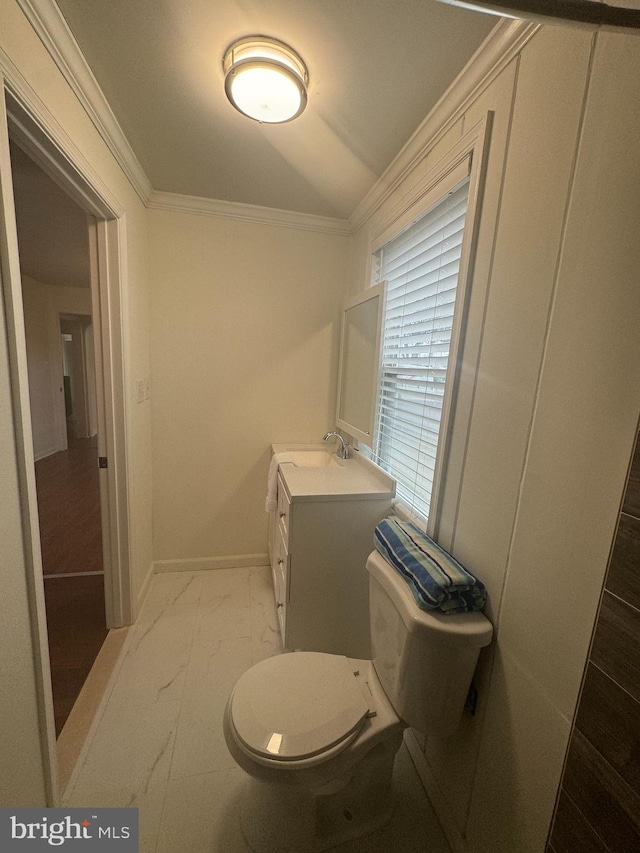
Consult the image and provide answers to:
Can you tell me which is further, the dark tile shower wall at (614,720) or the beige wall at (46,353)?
the beige wall at (46,353)

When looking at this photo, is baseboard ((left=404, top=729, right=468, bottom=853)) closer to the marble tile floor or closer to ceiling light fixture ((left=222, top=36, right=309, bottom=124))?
the marble tile floor

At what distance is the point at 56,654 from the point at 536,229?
2560mm

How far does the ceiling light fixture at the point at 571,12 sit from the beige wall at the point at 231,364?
1.91 metres

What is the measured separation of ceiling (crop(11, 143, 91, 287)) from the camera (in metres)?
1.86

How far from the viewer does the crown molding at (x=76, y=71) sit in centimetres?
91

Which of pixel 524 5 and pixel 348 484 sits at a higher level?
pixel 524 5

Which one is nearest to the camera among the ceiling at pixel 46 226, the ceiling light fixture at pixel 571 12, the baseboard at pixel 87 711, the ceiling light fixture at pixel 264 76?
the ceiling light fixture at pixel 571 12

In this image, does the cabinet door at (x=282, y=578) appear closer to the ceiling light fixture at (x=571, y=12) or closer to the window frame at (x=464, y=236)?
the window frame at (x=464, y=236)

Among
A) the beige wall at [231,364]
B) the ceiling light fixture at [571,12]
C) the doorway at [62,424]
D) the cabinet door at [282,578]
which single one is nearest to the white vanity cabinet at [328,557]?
the cabinet door at [282,578]

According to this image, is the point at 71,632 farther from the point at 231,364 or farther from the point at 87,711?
the point at 231,364

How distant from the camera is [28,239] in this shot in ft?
9.55

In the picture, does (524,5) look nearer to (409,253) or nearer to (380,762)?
(409,253)

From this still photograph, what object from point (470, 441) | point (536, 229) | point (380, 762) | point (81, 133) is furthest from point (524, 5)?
point (380, 762)

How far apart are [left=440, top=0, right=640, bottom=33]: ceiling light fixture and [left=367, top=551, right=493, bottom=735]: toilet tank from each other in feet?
3.81
